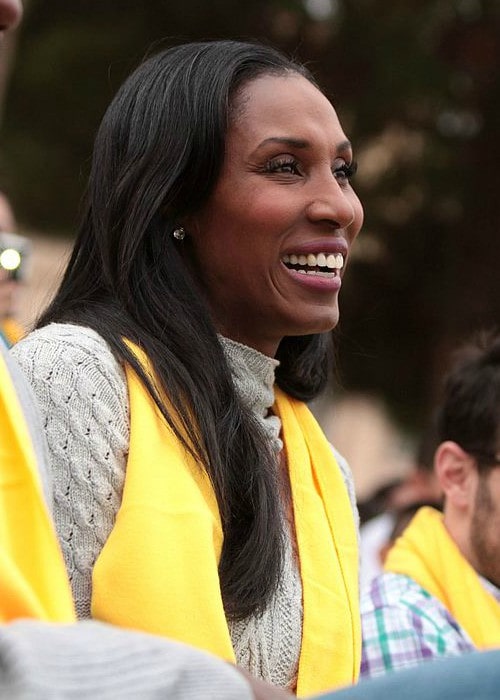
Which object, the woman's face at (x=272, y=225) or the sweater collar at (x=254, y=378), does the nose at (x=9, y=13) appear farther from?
the sweater collar at (x=254, y=378)

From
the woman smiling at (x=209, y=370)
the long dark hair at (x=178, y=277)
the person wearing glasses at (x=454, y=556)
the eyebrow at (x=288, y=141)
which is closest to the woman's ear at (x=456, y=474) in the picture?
the person wearing glasses at (x=454, y=556)

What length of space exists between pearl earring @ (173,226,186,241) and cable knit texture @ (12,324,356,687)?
35 cm

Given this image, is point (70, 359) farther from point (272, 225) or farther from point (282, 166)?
point (282, 166)

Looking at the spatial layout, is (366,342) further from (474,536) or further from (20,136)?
(474,536)

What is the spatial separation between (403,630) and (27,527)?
1.88 meters

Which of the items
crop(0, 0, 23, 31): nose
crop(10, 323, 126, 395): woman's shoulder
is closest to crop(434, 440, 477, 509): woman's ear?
crop(10, 323, 126, 395): woman's shoulder

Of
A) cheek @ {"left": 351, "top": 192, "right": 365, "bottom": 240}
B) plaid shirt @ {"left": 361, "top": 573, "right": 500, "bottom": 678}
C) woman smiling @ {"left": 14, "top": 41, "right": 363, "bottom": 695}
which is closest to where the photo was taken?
woman smiling @ {"left": 14, "top": 41, "right": 363, "bottom": 695}

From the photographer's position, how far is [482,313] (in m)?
9.93

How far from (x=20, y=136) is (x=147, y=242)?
8263mm

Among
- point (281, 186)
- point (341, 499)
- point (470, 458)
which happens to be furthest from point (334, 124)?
point (470, 458)

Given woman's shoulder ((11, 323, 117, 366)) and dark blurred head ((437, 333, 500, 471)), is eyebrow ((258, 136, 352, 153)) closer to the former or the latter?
woman's shoulder ((11, 323, 117, 366))

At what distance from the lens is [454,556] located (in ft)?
12.9

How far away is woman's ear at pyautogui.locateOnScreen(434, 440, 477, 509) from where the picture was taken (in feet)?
13.0

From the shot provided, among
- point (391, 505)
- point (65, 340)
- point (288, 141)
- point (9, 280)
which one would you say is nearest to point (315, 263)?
point (288, 141)
